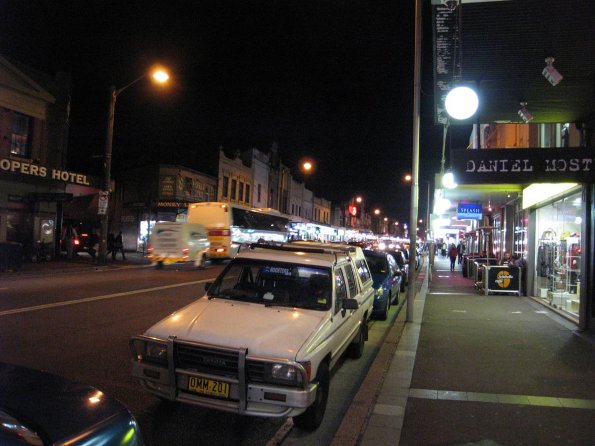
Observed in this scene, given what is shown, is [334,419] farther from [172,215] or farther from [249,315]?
[172,215]

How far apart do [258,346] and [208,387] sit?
1.92 ft

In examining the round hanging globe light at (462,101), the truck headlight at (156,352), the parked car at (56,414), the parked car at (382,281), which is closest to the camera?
the parked car at (56,414)

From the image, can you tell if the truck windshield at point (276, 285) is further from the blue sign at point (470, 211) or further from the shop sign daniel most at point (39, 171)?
the shop sign daniel most at point (39, 171)

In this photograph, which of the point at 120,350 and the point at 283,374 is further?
the point at 120,350

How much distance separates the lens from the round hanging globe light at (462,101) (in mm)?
8484

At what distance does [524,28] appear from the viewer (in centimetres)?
695

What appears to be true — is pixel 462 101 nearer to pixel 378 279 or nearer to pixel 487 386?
pixel 487 386

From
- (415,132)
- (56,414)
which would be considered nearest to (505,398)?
(56,414)

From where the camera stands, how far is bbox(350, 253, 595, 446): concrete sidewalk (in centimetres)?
482

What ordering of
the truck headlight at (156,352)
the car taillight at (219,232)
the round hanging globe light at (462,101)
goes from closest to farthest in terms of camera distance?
the truck headlight at (156,352) < the round hanging globe light at (462,101) < the car taillight at (219,232)

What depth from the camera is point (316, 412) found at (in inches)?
191

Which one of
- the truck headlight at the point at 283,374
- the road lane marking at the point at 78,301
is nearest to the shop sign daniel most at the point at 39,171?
the road lane marking at the point at 78,301

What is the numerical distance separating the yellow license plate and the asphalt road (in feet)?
1.58

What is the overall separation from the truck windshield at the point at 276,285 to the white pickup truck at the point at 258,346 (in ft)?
0.04
